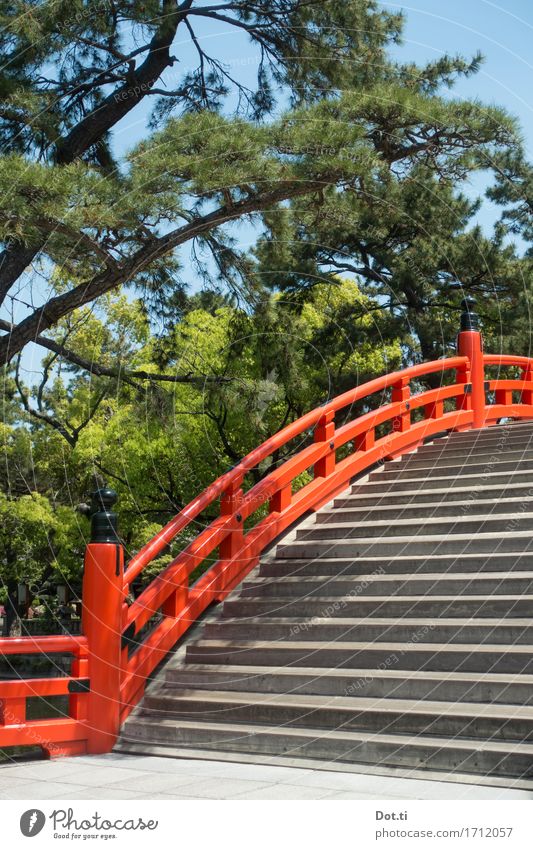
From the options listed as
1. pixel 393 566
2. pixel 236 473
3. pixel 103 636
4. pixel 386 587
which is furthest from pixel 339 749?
pixel 236 473

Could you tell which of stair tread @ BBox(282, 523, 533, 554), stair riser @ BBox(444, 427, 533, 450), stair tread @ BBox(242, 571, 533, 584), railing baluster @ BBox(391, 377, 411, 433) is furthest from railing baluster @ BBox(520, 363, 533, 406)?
stair tread @ BBox(242, 571, 533, 584)

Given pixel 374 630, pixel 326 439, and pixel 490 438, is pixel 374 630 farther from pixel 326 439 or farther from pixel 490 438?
pixel 490 438

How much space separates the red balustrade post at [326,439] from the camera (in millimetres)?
9344

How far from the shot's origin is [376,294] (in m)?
20.2

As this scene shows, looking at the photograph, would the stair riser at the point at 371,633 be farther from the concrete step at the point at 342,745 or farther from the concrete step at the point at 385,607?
the concrete step at the point at 342,745

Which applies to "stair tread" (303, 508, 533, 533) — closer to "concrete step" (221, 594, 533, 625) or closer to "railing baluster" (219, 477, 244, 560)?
"railing baluster" (219, 477, 244, 560)

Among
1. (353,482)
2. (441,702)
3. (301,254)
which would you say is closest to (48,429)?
(301,254)

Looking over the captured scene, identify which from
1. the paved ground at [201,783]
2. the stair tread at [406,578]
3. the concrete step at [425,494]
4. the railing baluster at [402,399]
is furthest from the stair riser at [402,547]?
the railing baluster at [402,399]

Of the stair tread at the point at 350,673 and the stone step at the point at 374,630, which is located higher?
the stone step at the point at 374,630

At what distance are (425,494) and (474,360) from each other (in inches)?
142

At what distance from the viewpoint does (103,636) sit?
6.51 m

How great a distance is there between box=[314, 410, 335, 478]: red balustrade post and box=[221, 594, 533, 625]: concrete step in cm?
217

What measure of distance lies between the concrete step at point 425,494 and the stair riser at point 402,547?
89 cm

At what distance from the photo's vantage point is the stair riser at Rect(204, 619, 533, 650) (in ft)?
19.7
